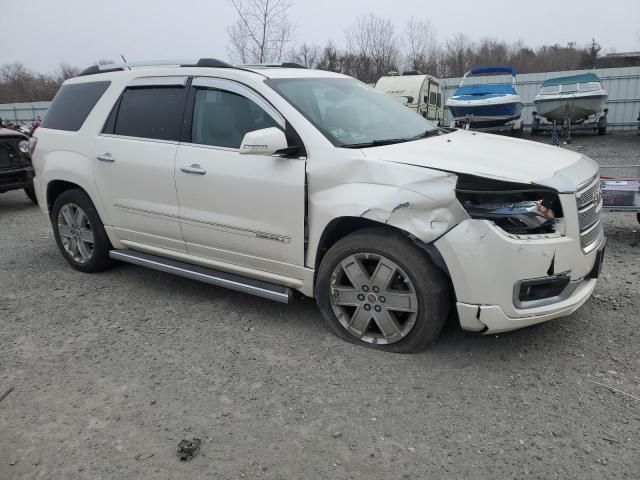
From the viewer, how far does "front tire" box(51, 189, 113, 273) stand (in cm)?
486

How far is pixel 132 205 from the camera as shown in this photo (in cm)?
440

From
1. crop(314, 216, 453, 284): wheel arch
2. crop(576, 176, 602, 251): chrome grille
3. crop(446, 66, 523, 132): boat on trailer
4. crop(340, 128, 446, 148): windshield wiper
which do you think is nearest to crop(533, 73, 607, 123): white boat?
crop(446, 66, 523, 132): boat on trailer

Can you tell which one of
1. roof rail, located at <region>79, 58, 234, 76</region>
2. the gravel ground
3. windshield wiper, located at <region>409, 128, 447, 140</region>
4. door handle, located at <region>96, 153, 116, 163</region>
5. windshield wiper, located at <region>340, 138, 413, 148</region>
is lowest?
the gravel ground

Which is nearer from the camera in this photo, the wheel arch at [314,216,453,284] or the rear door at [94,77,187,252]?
the wheel arch at [314,216,453,284]

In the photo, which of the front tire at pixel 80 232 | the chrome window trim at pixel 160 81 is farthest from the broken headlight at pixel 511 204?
the front tire at pixel 80 232

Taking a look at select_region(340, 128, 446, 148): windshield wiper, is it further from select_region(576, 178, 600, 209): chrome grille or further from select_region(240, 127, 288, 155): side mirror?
select_region(576, 178, 600, 209): chrome grille

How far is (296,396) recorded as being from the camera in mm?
3027

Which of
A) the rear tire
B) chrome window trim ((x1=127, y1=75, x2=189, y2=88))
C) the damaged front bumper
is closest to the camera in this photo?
the damaged front bumper

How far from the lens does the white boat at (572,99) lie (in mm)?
15672

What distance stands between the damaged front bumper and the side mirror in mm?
1194

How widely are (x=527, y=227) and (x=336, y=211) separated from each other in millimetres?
1140

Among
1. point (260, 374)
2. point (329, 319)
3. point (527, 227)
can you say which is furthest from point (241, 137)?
point (527, 227)

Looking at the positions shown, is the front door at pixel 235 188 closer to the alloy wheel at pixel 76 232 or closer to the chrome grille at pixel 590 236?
the alloy wheel at pixel 76 232

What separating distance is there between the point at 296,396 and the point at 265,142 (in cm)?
158
